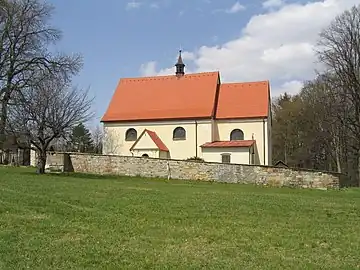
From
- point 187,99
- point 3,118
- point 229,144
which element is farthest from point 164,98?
point 3,118

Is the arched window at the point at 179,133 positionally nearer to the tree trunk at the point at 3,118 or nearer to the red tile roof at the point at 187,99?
the red tile roof at the point at 187,99

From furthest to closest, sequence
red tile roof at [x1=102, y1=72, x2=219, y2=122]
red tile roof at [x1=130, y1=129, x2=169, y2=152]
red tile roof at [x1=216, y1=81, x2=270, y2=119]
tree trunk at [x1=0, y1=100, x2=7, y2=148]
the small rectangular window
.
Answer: red tile roof at [x1=102, y1=72, x2=219, y2=122] → red tile roof at [x1=216, y1=81, x2=270, y2=119] → red tile roof at [x1=130, y1=129, x2=169, y2=152] → the small rectangular window → tree trunk at [x1=0, y1=100, x2=7, y2=148]

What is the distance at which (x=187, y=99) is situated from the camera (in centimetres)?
4684

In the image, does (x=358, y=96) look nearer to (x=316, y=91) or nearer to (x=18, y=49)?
(x=316, y=91)

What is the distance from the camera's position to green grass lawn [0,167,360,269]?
7.60 metres

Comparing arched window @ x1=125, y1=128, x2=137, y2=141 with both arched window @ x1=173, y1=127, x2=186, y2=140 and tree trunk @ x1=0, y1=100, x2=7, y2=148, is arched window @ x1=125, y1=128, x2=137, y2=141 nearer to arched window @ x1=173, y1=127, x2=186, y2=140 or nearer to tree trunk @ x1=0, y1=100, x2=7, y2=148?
arched window @ x1=173, y1=127, x2=186, y2=140

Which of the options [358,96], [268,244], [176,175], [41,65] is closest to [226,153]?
[176,175]

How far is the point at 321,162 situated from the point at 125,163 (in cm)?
2769

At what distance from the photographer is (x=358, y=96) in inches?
1416

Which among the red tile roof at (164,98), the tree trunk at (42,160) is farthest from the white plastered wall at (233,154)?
the tree trunk at (42,160)

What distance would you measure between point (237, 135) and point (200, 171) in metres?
11.8

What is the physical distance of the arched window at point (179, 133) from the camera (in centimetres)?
4522

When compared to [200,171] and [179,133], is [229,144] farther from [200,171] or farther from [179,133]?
[200,171]

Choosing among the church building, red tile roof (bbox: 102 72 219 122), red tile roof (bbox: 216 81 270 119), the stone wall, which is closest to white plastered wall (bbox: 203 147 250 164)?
the church building
